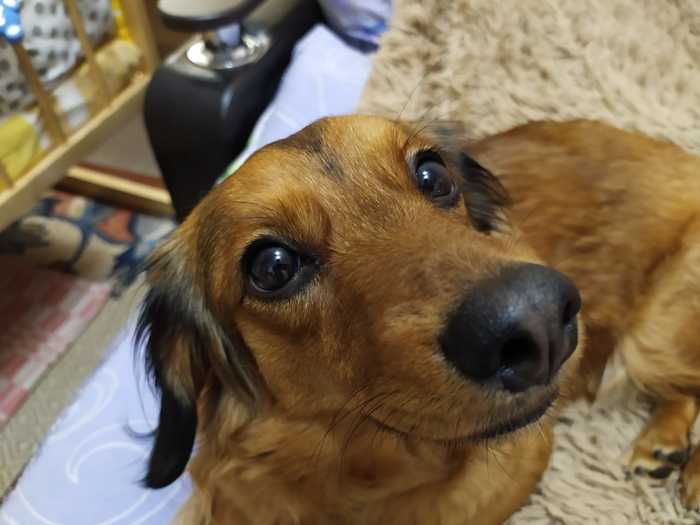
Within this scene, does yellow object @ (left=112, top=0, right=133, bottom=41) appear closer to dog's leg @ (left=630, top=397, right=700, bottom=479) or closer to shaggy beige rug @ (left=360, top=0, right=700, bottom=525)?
shaggy beige rug @ (left=360, top=0, right=700, bottom=525)

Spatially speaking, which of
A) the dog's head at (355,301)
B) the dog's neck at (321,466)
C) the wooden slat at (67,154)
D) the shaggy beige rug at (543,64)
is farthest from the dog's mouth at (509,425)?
the wooden slat at (67,154)

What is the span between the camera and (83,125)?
88.1 inches

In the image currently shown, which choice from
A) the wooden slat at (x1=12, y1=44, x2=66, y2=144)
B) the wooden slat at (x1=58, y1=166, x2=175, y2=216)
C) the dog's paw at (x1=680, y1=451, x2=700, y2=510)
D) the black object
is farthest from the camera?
the wooden slat at (x1=58, y1=166, x2=175, y2=216)

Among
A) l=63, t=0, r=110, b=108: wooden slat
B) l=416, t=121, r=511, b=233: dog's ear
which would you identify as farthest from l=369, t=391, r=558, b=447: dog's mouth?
l=63, t=0, r=110, b=108: wooden slat

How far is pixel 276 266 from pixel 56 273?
182cm

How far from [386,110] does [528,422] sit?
106 centimetres

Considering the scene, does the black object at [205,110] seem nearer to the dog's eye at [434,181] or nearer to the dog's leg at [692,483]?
the dog's eye at [434,181]

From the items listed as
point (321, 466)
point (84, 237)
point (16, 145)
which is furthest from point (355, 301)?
point (84, 237)

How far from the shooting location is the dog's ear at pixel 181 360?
3.78 feet

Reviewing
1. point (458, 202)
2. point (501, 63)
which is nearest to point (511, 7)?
point (501, 63)

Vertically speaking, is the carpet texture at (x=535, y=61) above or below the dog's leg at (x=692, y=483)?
above

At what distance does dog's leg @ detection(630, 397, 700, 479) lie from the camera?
53.4 inches

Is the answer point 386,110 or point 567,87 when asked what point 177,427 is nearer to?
point 386,110

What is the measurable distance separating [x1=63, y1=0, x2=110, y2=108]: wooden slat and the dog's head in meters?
1.09
